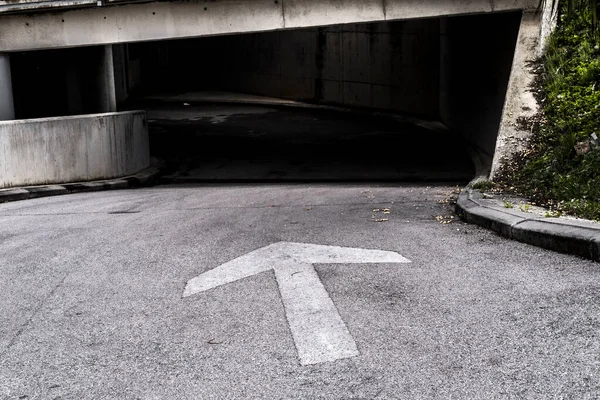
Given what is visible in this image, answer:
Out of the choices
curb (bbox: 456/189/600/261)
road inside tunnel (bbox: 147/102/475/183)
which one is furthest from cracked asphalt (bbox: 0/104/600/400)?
road inside tunnel (bbox: 147/102/475/183)

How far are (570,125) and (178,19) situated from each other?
7.57m

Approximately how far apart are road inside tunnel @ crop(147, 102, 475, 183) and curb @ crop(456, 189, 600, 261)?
7553 mm

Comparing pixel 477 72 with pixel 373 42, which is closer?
pixel 477 72

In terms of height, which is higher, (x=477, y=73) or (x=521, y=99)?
(x=477, y=73)

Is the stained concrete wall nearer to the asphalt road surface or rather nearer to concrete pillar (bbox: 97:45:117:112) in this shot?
concrete pillar (bbox: 97:45:117:112)

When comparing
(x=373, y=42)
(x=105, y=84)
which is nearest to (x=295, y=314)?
(x=105, y=84)

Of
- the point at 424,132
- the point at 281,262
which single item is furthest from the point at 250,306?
the point at 424,132

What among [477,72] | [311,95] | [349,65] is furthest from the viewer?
[311,95]

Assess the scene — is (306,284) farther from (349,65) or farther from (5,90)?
(349,65)

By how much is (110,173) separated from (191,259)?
9305 mm

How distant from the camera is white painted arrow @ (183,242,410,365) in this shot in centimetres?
533

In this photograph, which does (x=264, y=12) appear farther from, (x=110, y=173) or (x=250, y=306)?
(x=250, y=306)

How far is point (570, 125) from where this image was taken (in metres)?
11.2

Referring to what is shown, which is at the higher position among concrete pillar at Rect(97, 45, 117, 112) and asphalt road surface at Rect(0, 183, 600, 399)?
concrete pillar at Rect(97, 45, 117, 112)
